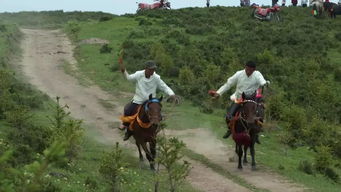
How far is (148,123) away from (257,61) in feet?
61.4

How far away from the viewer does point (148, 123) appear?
448 inches

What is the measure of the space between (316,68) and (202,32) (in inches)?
436

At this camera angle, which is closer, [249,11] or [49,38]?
[49,38]

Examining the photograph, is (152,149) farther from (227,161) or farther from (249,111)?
(227,161)

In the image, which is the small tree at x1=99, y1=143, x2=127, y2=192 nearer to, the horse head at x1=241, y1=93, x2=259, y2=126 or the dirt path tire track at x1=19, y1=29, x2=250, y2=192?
the dirt path tire track at x1=19, y1=29, x2=250, y2=192

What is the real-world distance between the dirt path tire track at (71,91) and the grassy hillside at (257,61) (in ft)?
3.56

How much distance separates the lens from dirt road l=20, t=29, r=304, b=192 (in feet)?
38.4

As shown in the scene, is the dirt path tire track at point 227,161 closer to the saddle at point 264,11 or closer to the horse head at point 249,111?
the horse head at point 249,111

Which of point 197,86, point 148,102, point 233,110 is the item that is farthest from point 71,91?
point 148,102

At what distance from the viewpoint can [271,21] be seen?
4222cm

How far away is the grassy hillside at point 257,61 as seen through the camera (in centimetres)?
1661

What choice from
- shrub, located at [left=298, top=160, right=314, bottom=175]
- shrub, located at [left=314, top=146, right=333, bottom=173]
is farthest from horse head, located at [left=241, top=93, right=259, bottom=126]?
shrub, located at [left=314, top=146, right=333, bottom=173]

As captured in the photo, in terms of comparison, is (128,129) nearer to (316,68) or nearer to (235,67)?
(235,67)

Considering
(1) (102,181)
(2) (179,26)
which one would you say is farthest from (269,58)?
(1) (102,181)
